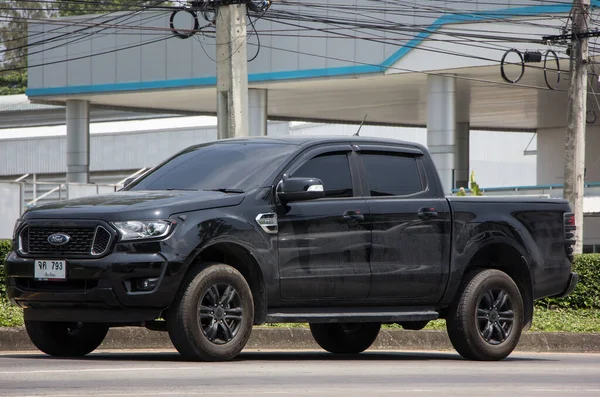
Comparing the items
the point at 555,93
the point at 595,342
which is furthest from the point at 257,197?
the point at 555,93

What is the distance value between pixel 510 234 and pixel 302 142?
226cm

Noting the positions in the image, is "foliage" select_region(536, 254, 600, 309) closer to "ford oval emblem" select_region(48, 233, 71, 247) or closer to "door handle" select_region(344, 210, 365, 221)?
"door handle" select_region(344, 210, 365, 221)

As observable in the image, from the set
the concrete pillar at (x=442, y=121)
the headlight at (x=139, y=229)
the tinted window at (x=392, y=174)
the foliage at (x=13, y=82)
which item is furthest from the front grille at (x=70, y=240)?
the foliage at (x=13, y=82)

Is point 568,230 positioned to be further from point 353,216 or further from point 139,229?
point 139,229

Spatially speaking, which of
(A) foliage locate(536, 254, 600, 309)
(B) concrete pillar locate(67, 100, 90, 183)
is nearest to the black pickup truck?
(A) foliage locate(536, 254, 600, 309)

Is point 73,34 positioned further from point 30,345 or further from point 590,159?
point 30,345

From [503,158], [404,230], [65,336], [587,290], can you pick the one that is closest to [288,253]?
[404,230]

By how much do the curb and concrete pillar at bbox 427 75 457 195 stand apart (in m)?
21.6

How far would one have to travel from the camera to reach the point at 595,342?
15555 millimetres

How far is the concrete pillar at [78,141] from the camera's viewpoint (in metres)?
43.7

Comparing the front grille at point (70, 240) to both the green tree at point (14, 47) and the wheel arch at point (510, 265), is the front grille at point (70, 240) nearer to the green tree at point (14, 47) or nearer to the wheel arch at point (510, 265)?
the wheel arch at point (510, 265)

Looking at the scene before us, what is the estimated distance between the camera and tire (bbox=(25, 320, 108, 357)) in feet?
34.7

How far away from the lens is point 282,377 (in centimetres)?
884

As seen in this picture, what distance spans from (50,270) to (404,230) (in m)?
3.09
